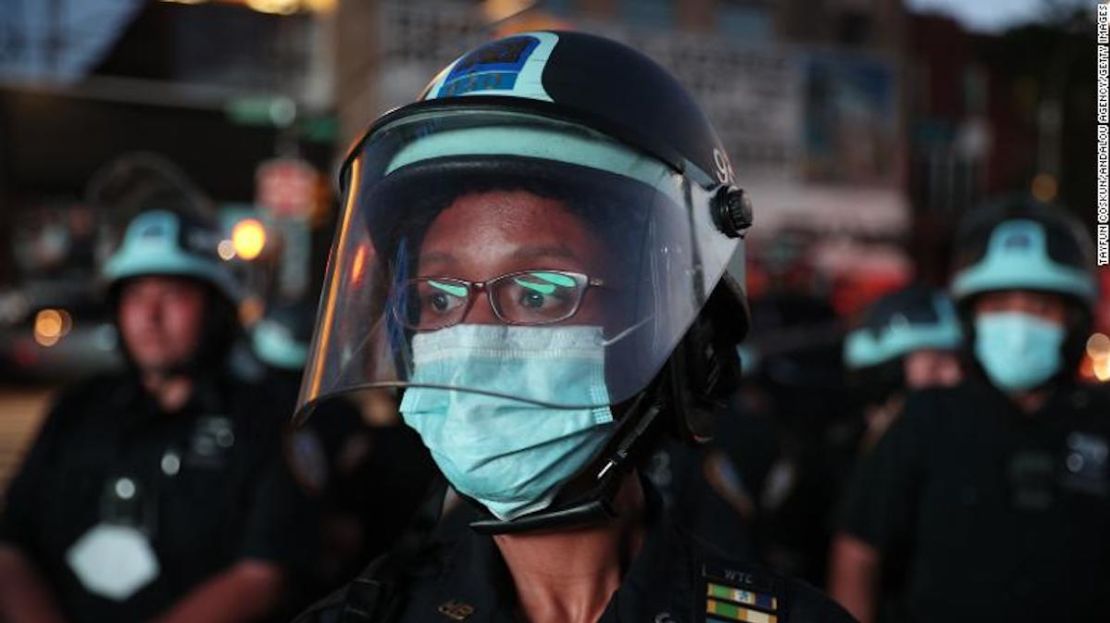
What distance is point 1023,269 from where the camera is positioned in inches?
135

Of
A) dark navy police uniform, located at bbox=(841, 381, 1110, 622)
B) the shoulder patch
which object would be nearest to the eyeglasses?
the shoulder patch

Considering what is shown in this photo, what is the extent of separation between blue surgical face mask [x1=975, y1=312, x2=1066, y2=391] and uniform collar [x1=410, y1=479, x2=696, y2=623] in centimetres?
197

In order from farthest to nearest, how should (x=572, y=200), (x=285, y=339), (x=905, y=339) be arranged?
Answer: (x=285, y=339)
(x=905, y=339)
(x=572, y=200)

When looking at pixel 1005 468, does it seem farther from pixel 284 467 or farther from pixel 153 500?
pixel 153 500

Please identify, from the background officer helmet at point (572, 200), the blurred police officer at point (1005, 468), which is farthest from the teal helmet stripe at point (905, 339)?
the background officer helmet at point (572, 200)

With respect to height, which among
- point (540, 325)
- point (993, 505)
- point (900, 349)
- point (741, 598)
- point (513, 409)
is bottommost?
point (993, 505)

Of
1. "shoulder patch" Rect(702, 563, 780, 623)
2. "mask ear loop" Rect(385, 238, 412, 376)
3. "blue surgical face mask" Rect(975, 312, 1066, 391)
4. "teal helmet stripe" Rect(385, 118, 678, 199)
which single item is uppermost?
"teal helmet stripe" Rect(385, 118, 678, 199)

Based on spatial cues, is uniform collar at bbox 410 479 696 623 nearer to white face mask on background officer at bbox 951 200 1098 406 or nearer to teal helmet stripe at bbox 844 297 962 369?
white face mask on background officer at bbox 951 200 1098 406

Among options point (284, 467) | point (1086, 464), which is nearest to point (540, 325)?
point (284, 467)

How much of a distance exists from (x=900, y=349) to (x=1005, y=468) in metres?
2.10

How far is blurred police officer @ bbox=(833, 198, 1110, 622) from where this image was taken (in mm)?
3137

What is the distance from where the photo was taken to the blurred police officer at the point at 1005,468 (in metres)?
3.14

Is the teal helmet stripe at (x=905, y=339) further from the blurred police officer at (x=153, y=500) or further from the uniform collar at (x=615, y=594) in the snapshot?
the uniform collar at (x=615, y=594)

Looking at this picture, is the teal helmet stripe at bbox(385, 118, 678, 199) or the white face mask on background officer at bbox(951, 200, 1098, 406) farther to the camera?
the white face mask on background officer at bbox(951, 200, 1098, 406)
